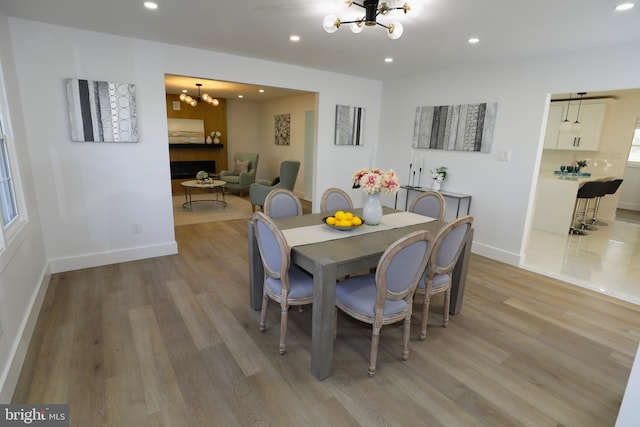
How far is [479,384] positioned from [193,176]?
329 inches

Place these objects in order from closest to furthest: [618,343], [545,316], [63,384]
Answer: [63,384]
[618,343]
[545,316]

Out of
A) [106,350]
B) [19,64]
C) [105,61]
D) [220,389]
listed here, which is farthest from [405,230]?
[19,64]

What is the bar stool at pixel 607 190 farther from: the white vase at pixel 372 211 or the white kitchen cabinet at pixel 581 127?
the white vase at pixel 372 211

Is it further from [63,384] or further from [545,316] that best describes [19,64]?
[545,316]

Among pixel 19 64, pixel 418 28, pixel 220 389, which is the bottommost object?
pixel 220 389

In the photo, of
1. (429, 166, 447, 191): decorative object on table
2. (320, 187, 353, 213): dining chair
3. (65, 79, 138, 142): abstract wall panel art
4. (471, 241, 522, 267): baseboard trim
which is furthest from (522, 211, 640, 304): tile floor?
(65, 79, 138, 142): abstract wall panel art

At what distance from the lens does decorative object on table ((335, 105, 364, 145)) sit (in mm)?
5082

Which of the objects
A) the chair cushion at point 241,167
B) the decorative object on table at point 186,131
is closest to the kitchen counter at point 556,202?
the chair cushion at point 241,167

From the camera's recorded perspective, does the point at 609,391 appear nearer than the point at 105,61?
Yes

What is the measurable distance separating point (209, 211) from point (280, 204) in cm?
363

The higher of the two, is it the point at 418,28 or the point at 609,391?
the point at 418,28

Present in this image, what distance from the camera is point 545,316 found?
2789 mm

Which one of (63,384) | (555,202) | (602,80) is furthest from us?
(555,202)

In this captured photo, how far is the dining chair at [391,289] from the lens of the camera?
1.81 m
